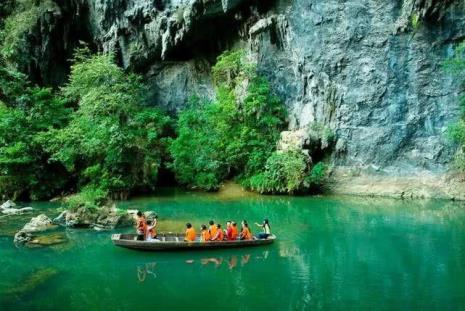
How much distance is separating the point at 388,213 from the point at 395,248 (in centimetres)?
622

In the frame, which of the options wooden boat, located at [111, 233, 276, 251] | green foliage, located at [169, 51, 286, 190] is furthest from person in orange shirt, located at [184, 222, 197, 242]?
green foliage, located at [169, 51, 286, 190]

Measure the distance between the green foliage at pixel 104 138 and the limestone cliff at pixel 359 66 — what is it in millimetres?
6102

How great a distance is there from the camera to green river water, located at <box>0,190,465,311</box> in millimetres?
12297

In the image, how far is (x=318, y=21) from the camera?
31859mm

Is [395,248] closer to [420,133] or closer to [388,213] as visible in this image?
[388,213]

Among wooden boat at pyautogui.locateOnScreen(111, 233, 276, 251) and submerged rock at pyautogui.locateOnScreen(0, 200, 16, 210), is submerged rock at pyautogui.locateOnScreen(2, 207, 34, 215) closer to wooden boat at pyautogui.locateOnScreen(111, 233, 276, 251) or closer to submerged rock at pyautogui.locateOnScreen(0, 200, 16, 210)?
submerged rock at pyautogui.locateOnScreen(0, 200, 16, 210)

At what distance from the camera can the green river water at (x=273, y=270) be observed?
40.3ft

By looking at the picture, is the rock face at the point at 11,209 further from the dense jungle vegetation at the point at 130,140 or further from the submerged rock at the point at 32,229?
the submerged rock at the point at 32,229

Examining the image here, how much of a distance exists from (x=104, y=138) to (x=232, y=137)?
8.14 metres

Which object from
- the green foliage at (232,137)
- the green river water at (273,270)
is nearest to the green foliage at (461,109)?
the green river water at (273,270)

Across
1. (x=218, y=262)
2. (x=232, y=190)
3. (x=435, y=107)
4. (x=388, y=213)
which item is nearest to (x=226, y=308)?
(x=218, y=262)

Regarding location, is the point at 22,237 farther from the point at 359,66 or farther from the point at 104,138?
the point at 359,66

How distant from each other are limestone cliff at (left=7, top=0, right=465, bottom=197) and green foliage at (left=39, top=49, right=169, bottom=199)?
610cm

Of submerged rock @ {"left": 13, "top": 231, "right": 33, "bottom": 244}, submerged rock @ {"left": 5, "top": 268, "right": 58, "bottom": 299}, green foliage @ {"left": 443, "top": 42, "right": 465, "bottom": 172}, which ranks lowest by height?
submerged rock @ {"left": 5, "top": 268, "right": 58, "bottom": 299}
